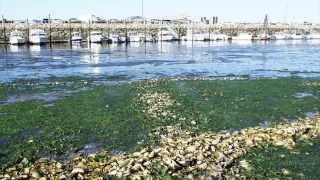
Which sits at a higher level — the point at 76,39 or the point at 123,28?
the point at 123,28

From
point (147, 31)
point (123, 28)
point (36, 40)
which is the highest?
point (123, 28)

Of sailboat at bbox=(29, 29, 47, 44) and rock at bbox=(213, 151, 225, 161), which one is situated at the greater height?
sailboat at bbox=(29, 29, 47, 44)

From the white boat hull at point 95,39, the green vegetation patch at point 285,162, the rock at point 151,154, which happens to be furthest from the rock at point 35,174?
the white boat hull at point 95,39

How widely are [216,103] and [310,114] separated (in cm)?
556

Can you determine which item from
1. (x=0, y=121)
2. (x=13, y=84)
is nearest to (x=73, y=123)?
(x=0, y=121)

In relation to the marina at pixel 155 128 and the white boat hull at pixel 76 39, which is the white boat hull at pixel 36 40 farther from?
the marina at pixel 155 128

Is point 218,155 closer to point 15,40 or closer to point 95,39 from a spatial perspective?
point 15,40

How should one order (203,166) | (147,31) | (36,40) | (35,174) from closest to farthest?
(35,174) < (203,166) < (36,40) < (147,31)

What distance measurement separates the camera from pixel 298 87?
3703 centimetres

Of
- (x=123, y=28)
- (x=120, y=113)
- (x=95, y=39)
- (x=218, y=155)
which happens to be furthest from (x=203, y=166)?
(x=123, y=28)

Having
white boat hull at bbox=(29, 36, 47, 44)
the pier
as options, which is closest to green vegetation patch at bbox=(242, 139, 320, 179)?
white boat hull at bbox=(29, 36, 47, 44)

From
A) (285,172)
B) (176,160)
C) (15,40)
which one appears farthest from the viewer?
(15,40)

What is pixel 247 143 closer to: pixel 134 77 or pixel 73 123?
pixel 73 123

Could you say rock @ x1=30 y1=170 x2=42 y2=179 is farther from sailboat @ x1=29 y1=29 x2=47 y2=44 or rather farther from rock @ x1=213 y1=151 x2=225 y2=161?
sailboat @ x1=29 y1=29 x2=47 y2=44
